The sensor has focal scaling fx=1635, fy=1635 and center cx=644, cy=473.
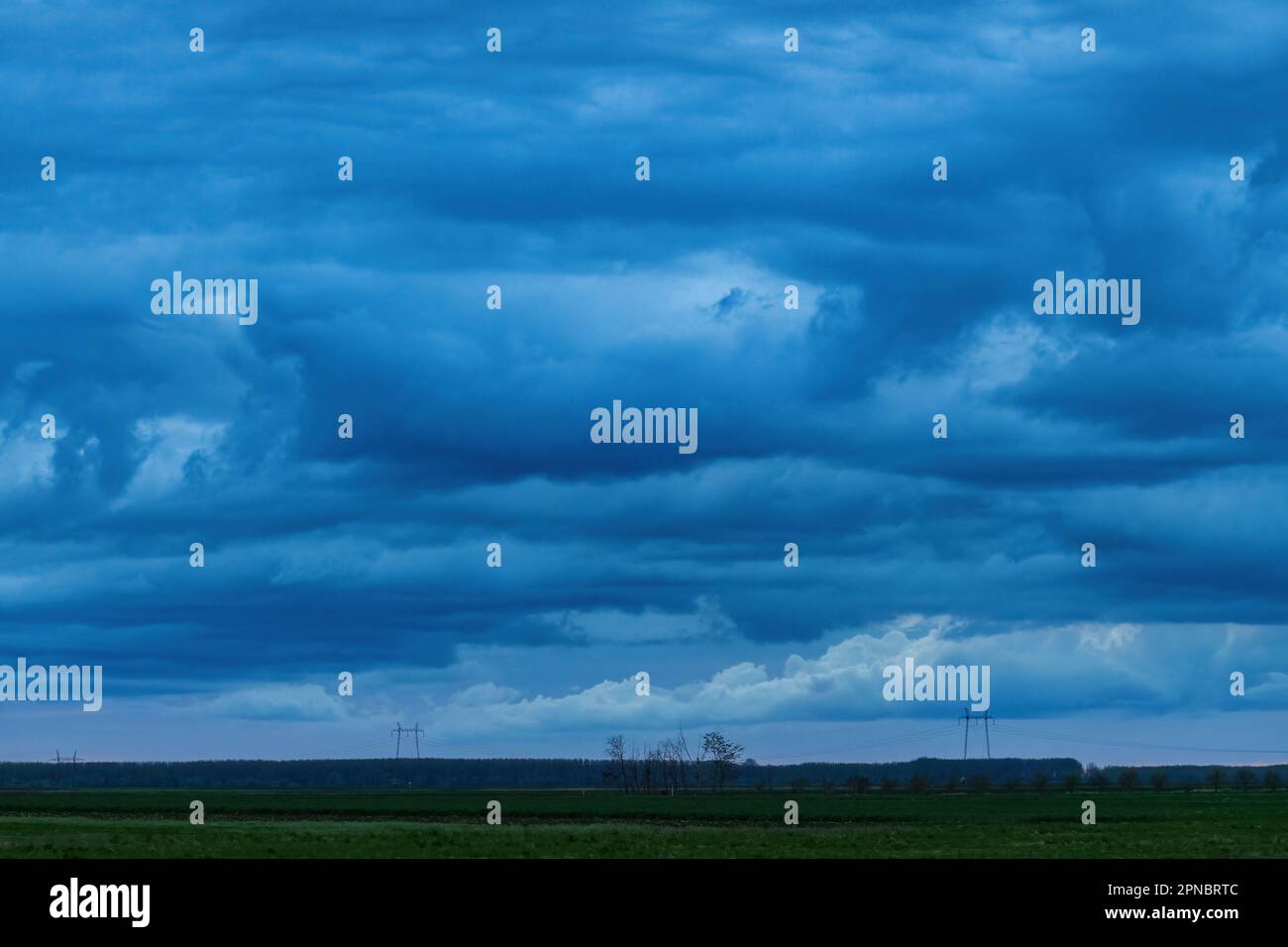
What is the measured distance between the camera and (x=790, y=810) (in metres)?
121
